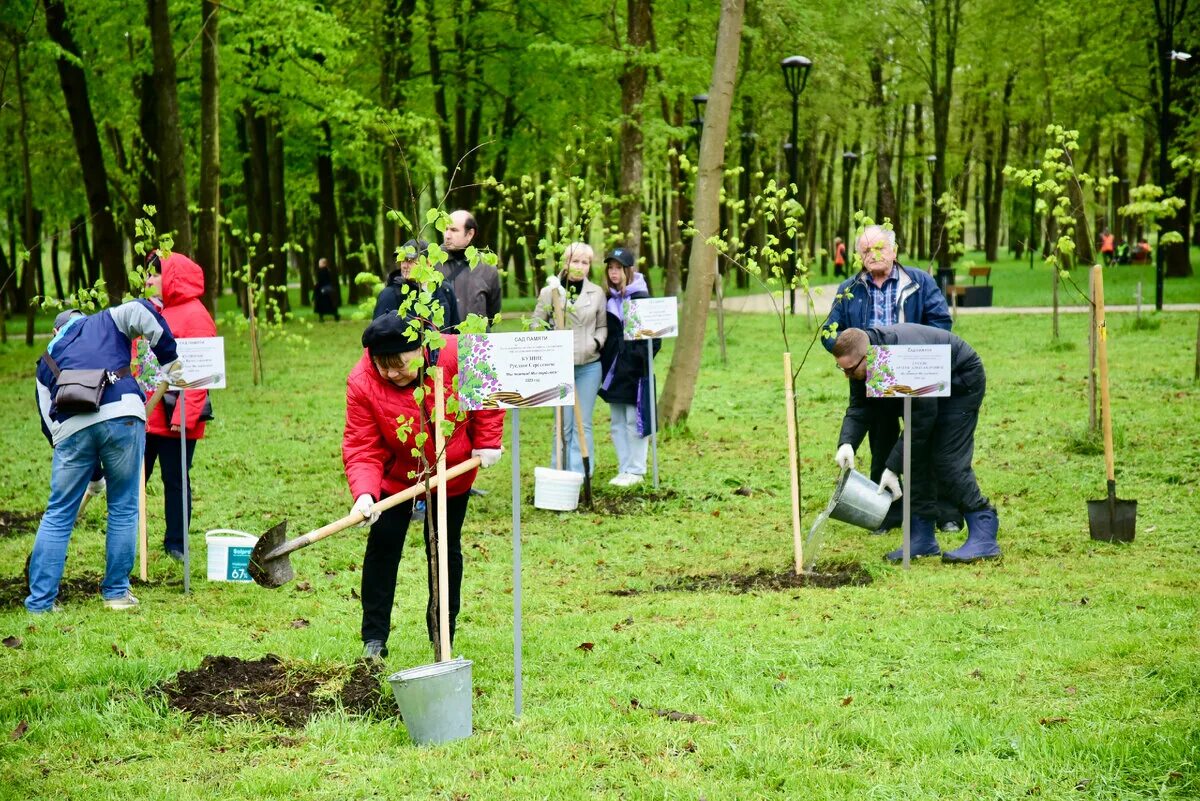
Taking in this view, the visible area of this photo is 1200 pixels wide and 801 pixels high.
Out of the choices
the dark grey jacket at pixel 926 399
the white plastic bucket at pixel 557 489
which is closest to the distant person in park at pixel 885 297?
the dark grey jacket at pixel 926 399

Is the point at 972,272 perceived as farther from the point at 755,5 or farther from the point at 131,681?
the point at 131,681

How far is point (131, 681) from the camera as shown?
18.2 feet

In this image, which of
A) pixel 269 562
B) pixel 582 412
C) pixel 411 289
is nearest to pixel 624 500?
pixel 582 412

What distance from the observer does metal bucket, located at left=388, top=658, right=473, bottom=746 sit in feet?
15.1

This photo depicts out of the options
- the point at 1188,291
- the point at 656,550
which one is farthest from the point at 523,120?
the point at 656,550

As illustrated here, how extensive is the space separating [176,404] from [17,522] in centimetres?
285

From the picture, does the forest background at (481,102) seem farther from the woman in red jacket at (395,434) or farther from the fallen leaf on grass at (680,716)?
the fallen leaf on grass at (680,716)

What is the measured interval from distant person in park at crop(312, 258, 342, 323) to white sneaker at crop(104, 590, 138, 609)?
23.9m

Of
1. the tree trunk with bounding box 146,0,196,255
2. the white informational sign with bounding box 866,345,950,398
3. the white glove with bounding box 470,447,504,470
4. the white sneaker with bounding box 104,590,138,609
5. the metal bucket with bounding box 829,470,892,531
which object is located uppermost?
the tree trunk with bounding box 146,0,196,255

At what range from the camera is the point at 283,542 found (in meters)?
5.44

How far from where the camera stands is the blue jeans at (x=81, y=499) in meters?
6.66

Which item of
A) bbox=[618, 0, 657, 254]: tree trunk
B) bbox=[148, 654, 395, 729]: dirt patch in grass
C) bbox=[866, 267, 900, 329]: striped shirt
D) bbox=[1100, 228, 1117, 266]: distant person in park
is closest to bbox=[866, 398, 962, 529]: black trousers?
bbox=[866, 267, 900, 329]: striped shirt

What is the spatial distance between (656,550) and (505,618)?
192 cm

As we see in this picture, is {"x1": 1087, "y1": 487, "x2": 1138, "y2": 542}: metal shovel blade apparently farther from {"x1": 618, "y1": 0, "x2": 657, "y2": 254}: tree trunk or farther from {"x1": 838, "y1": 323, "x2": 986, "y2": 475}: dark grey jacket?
{"x1": 618, "y1": 0, "x2": 657, "y2": 254}: tree trunk
